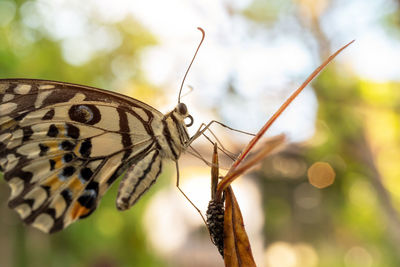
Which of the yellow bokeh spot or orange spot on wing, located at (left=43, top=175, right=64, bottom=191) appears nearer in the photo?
orange spot on wing, located at (left=43, top=175, right=64, bottom=191)

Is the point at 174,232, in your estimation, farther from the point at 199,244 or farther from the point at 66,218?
the point at 66,218

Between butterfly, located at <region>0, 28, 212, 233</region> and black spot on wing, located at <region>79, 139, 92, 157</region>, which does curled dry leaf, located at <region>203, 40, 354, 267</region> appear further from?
black spot on wing, located at <region>79, 139, 92, 157</region>

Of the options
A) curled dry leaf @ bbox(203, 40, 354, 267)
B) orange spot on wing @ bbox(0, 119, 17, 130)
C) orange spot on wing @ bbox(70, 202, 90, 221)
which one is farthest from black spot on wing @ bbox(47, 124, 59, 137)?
curled dry leaf @ bbox(203, 40, 354, 267)

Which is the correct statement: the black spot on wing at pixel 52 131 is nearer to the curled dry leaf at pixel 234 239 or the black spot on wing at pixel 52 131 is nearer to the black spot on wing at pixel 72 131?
the black spot on wing at pixel 72 131

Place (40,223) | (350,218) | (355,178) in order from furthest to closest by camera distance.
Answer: (350,218), (355,178), (40,223)

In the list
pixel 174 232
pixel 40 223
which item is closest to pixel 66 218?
pixel 40 223

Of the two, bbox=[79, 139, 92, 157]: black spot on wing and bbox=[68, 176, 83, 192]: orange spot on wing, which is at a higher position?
bbox=[79, 139, 92, 157]: black spot on wing

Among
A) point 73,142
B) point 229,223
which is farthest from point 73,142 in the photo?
point 229,223

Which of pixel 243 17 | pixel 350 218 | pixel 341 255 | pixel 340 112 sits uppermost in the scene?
pixel 243 17
